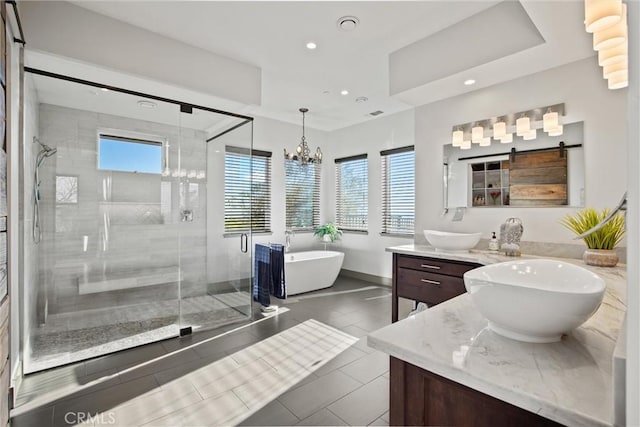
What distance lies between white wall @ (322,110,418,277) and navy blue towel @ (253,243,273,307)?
215 centimetres

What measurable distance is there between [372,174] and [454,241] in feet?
9.71

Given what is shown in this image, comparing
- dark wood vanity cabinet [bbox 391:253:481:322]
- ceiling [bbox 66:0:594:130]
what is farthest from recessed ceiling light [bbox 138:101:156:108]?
dark wood vanity cabinet [bbox 391:253:481:322]

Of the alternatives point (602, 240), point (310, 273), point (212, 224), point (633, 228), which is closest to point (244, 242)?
point (212, 224)

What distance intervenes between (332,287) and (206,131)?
317 centimetres

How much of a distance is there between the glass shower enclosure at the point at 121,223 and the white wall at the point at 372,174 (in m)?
2.40

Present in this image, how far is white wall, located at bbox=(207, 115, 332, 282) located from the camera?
4.31 m

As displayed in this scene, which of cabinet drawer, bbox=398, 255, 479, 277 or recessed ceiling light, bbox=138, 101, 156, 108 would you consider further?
recessed ceiling light, bbox=138, 101, 156, 108

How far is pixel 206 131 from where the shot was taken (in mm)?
4312

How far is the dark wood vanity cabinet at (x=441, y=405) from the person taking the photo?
32.5 inches

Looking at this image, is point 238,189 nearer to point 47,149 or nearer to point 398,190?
point 47,149

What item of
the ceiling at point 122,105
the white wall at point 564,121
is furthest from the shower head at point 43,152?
the white wall at point 564,121

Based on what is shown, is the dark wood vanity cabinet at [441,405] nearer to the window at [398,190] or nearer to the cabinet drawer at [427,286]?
the cabinet drawer at [427,286]

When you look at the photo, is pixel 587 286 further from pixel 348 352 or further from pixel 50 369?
pixel 50 369

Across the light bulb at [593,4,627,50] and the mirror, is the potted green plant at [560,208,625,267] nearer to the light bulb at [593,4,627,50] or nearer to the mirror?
the mirror
